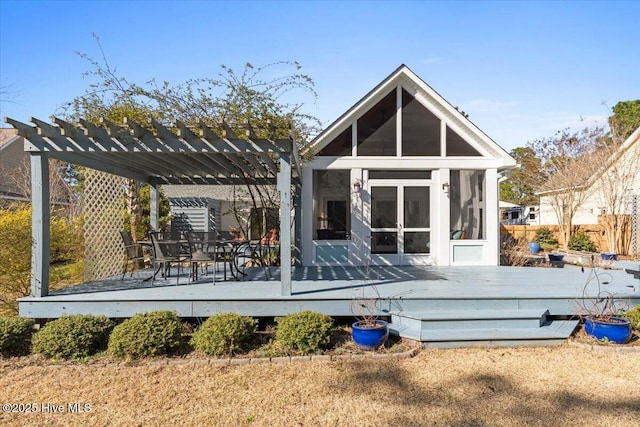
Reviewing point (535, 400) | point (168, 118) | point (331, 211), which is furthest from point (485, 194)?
point (168, 118)

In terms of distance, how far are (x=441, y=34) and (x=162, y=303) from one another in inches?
391

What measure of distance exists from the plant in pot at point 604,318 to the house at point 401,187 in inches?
150

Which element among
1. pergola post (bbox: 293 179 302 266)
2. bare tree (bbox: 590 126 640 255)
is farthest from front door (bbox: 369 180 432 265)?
bare tree (bbox: 590 126 640 255)

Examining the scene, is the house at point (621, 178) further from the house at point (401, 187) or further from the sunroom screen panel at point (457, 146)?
the sunroom screen panel at point (457, 146)

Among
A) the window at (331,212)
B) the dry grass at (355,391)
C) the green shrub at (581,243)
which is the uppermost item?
the window at (331,212)

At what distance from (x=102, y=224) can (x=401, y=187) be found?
6.70 m

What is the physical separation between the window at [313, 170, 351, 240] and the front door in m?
0.62

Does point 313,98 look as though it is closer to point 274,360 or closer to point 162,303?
point 162,303

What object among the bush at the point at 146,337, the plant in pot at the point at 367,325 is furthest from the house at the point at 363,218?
the bush at the point at 146,337

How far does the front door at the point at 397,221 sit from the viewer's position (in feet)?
31.2

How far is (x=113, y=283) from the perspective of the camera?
6.96 m

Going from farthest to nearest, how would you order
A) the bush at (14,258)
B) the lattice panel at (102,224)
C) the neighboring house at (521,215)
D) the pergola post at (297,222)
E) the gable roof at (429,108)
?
1. the neighboring house at (521,215)
2. the pergola post at (297,222)
3. the gable roof at (429,108)
4. the lattice panel at (102,224)
5. the bush at (14,258)

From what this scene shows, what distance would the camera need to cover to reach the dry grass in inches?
130

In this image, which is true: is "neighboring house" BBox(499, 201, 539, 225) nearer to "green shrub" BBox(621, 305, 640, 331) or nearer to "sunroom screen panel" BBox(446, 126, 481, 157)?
"sunroom screen panel" BBox(446, 126, 481, 157)
